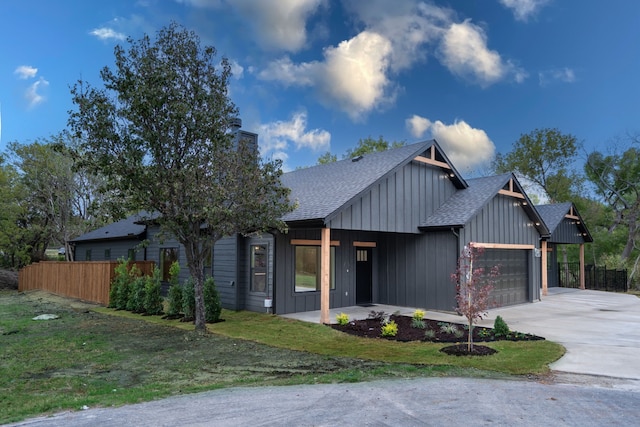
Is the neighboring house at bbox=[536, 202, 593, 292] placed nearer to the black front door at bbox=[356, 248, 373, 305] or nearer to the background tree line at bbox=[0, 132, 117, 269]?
the black front door at bbox=[356, 248, 373, 305]

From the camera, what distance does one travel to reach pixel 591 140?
29.7m

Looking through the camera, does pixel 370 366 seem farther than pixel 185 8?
No

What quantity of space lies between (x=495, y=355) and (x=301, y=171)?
11.1 m

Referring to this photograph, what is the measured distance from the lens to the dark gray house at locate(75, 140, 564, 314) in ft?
37.3

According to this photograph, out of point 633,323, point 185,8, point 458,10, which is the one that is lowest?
point 633,323

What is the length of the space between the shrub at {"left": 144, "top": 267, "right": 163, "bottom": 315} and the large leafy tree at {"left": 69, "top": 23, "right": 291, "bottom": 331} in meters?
3.95

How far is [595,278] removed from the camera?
22484 mm

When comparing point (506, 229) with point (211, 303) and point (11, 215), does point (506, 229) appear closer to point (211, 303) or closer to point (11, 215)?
point (211, 303)

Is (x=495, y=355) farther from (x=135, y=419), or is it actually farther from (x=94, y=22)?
(x=94, y=22)

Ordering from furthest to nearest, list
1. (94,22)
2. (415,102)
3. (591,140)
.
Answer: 1. (591,140)
2. (415,102)
3. (94,22)

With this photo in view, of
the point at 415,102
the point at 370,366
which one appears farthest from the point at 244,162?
the point at 415,102

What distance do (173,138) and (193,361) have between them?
4.68 m

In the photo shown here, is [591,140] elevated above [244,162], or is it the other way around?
[591,140]

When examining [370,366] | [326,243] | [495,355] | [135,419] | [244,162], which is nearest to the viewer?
[135,419]
